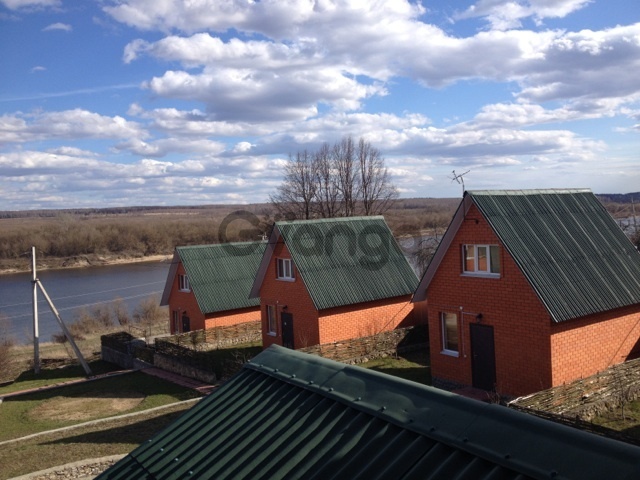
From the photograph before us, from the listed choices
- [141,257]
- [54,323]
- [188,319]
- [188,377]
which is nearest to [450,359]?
[188,377]

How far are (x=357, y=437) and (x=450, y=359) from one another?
1134cm

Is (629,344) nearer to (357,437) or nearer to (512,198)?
(512,198)

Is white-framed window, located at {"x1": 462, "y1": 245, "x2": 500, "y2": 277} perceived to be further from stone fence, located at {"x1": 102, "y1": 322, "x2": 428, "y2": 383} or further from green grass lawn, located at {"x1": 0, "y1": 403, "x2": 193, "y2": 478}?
green grass lawn, located at {"x1": 0, "y1": 403, "x2": 193, "y2": 478}

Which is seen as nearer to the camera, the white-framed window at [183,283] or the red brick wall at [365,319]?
the red brick wall at [365,319]

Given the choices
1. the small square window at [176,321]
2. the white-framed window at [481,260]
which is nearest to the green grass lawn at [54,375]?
the small square window at [176,321]

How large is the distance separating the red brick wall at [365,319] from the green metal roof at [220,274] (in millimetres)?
8013

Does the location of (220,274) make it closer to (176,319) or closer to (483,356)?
(176,319)

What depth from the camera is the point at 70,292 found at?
167 ft

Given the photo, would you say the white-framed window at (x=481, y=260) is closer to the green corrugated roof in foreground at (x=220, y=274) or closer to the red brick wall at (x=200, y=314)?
the green corrugated roof in foreground at (x=220, y=274)

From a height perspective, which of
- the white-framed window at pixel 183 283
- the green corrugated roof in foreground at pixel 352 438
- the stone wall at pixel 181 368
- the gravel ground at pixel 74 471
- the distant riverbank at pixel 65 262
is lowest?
the stone wall at pixel 181 368

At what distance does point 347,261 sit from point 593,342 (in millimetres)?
9736

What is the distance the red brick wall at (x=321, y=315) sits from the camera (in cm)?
1983

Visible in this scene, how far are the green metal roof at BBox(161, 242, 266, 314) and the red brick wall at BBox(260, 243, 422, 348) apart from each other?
4.47 metres

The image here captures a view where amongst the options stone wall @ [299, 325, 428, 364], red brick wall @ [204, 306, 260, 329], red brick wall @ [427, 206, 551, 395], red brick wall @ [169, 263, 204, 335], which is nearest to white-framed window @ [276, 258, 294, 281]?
stone wall @ [299, 325, 428, 364]
